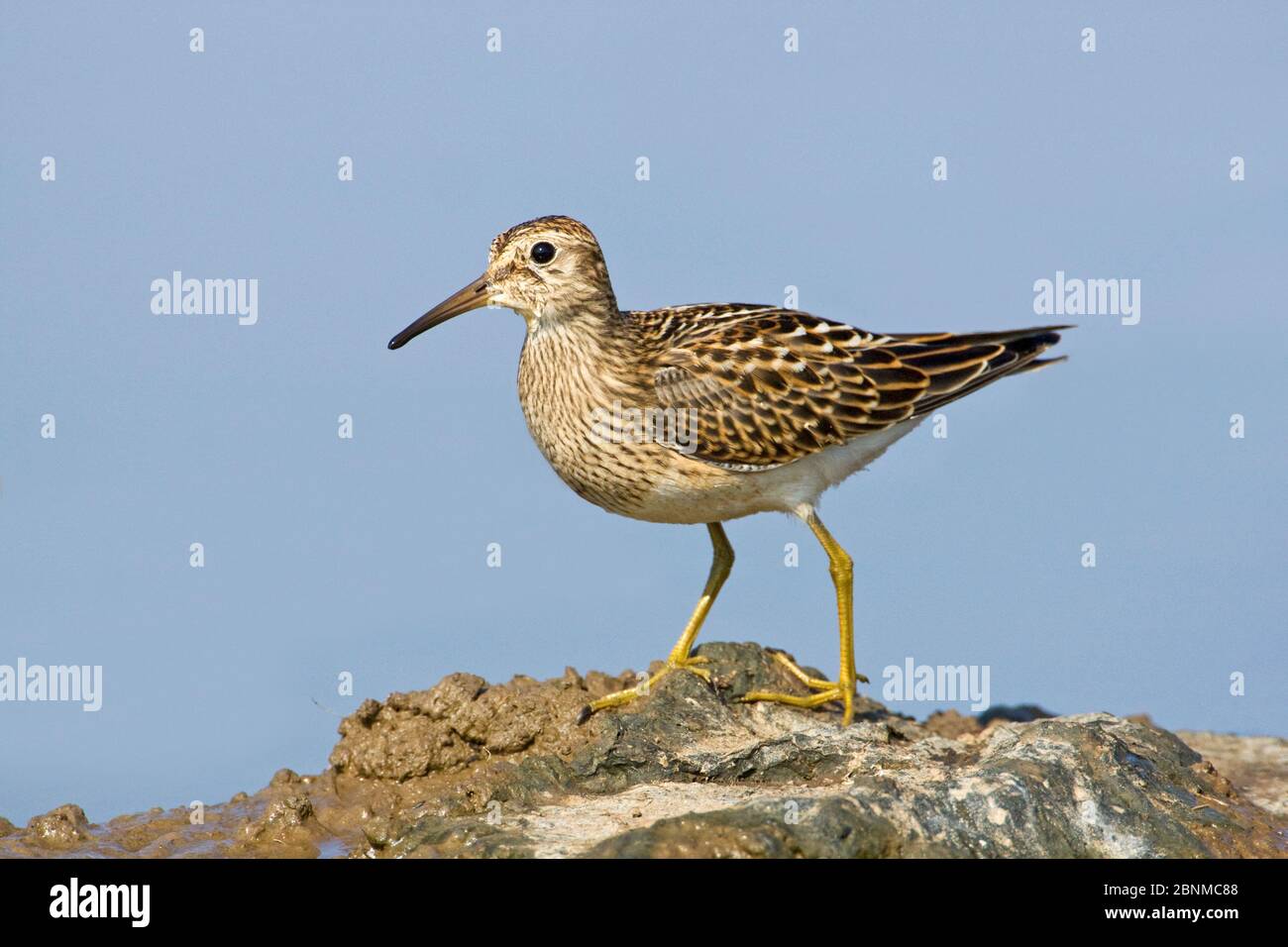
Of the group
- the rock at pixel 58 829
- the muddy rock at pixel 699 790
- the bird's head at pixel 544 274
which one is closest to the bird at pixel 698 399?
the bird's head at pixel 544 274

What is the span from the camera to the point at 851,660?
12422 millimetres

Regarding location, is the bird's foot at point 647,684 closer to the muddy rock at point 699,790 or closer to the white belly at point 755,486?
the muddy rock at point 699,790

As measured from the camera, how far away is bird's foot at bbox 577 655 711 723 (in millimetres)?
11445

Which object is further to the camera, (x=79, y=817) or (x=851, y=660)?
(x=851, y=660)

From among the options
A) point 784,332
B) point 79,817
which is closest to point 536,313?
point 784,332

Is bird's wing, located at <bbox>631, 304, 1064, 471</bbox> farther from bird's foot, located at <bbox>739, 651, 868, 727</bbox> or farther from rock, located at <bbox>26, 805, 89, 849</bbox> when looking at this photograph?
rock, located at <bbox>26, 805, 89, 849</bbox>

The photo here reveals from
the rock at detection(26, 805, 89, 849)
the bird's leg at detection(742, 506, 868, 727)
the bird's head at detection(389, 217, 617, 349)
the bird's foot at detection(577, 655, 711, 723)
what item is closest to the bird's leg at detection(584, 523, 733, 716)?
the bird's foot at detection(577, 655, 711, 723)

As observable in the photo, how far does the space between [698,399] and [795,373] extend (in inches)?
34.8

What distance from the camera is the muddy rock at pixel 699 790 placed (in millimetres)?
8961

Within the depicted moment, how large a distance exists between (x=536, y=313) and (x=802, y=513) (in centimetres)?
264

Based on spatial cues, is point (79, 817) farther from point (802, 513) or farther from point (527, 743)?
point (802, 513)

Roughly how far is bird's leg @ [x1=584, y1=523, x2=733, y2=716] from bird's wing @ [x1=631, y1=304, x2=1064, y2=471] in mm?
1130

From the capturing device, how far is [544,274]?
11914mm

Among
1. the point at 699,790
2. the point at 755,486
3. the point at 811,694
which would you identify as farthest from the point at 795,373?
the point at 699,790
